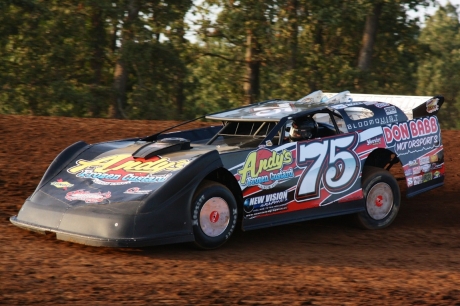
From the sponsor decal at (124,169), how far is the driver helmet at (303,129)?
1519 mm

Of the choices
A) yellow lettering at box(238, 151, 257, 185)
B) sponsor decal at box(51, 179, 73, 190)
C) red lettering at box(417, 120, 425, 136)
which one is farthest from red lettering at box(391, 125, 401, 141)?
sponsor decal at box(51, 179, 73, 190)

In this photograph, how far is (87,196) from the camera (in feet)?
25.0

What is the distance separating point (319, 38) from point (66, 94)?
11044 mm

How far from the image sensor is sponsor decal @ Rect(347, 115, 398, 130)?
920cm

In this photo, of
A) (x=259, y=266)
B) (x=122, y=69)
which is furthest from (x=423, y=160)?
(x=122, y=69)

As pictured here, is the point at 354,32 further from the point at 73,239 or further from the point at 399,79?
the point at 73,239

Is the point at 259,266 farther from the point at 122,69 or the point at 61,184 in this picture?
the point at 122,69

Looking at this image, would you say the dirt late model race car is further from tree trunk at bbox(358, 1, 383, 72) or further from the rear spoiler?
tree trunk at bbox(358, 1, 383, 72)

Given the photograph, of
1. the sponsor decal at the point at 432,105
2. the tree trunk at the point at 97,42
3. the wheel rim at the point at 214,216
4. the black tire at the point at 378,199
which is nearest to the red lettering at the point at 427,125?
the sponsor decal at the point at 432,105

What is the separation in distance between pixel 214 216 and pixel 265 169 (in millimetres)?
825

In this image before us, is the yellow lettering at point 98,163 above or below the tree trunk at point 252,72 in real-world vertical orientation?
below

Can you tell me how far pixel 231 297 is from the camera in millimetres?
5938

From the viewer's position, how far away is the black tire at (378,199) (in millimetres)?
9250

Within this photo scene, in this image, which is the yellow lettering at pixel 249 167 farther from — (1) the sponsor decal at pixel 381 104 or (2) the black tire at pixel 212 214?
A: (1) the sponsor decal at pixel 381 104
